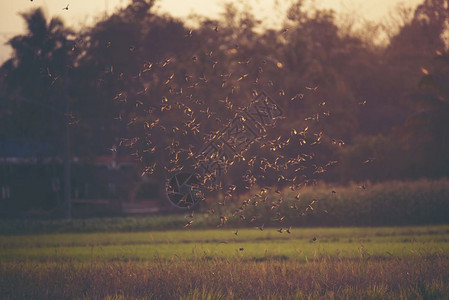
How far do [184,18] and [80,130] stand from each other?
426 inches

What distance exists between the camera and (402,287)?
13430mm

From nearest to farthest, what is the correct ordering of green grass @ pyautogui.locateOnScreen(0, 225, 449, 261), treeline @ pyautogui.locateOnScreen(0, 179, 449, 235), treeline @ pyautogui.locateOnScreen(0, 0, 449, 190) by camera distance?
green grass @ pyautogui.locateOnScreen(0, 225, 449, 261)
treeline @ pyautogui.locateOnScreen(0, 179, 449, 235)
treeline @ pyautogui.locateOnScreen(0, 0, 449, 190)

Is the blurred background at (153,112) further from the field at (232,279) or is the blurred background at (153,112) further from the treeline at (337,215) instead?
the field at (232,279)

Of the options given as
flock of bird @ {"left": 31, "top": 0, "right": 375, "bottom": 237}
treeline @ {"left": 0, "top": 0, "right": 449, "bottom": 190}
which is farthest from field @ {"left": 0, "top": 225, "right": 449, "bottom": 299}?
treeline @ {"left": 0, "top": 0, "right": 449, "bottom": 190}

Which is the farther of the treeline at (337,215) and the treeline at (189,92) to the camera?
the treeline at (189,92)

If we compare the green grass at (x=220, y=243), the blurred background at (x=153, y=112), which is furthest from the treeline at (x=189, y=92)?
the green grass at (x=220, y=243)

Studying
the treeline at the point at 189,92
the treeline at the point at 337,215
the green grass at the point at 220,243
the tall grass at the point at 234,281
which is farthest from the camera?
the treeline at the point at 189,92

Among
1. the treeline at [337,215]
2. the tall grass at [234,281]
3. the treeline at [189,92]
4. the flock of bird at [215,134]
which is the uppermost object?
the treeline at [189,92]

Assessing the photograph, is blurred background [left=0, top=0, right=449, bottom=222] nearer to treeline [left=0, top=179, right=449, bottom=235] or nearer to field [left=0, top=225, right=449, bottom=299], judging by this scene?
treeline [left=0, top=179, right=449, bottom=235]

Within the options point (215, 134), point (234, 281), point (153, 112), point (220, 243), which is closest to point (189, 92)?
point (153, 112)

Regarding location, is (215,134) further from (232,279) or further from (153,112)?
(153,112)

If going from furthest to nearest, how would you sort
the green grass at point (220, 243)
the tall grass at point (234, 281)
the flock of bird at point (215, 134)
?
the green grass at point (220, 243) < the flock of bird at point (215, 134) < the tall grass at point (234, 281)

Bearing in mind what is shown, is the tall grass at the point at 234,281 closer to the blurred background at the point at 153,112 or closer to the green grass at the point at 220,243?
the green grass at the point at 220,243

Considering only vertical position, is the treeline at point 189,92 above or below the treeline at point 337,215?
above
